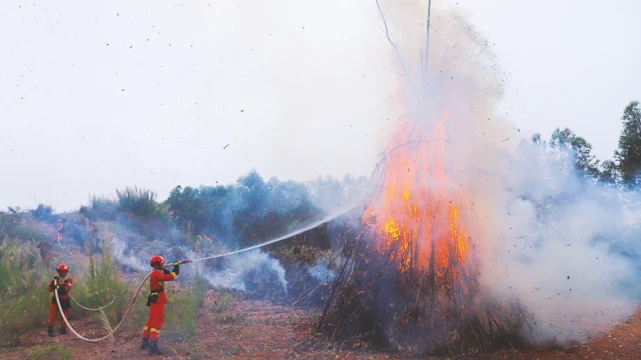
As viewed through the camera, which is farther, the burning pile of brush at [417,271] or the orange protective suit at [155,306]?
the orange protective suit at [155,306]

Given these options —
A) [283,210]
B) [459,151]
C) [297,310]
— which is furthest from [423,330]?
[283,210]

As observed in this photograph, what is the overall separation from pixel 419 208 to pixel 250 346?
151 inches

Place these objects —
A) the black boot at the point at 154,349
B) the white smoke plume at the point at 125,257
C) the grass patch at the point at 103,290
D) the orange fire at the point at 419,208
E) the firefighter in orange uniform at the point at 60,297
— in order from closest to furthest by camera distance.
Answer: the black boot at the point at 154,349
the orange fire at the point at 419,208
the firefighter in orange uniform at the point at 60,297
the grass patch at the point at 103,290
the white smoke plume at the point at 125,257

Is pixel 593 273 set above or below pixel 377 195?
below

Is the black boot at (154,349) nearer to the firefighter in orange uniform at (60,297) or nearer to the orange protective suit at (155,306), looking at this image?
the orange protective suit at (155,306)

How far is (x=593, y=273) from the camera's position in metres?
13.0

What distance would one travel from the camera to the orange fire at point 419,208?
26.1 feet

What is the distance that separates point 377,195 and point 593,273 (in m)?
8.28

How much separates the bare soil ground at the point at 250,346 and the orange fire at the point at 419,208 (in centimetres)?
164

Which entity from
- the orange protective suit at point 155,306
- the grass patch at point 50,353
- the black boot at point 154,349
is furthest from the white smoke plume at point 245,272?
the grass patch at point 50,353

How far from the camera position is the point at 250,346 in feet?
25.9

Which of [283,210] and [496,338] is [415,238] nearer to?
[496,338]

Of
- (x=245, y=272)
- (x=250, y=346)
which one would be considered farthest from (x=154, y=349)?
(x=245, y=272)

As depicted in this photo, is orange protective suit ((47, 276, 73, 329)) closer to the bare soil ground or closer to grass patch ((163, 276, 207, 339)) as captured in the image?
the bare soil ground
